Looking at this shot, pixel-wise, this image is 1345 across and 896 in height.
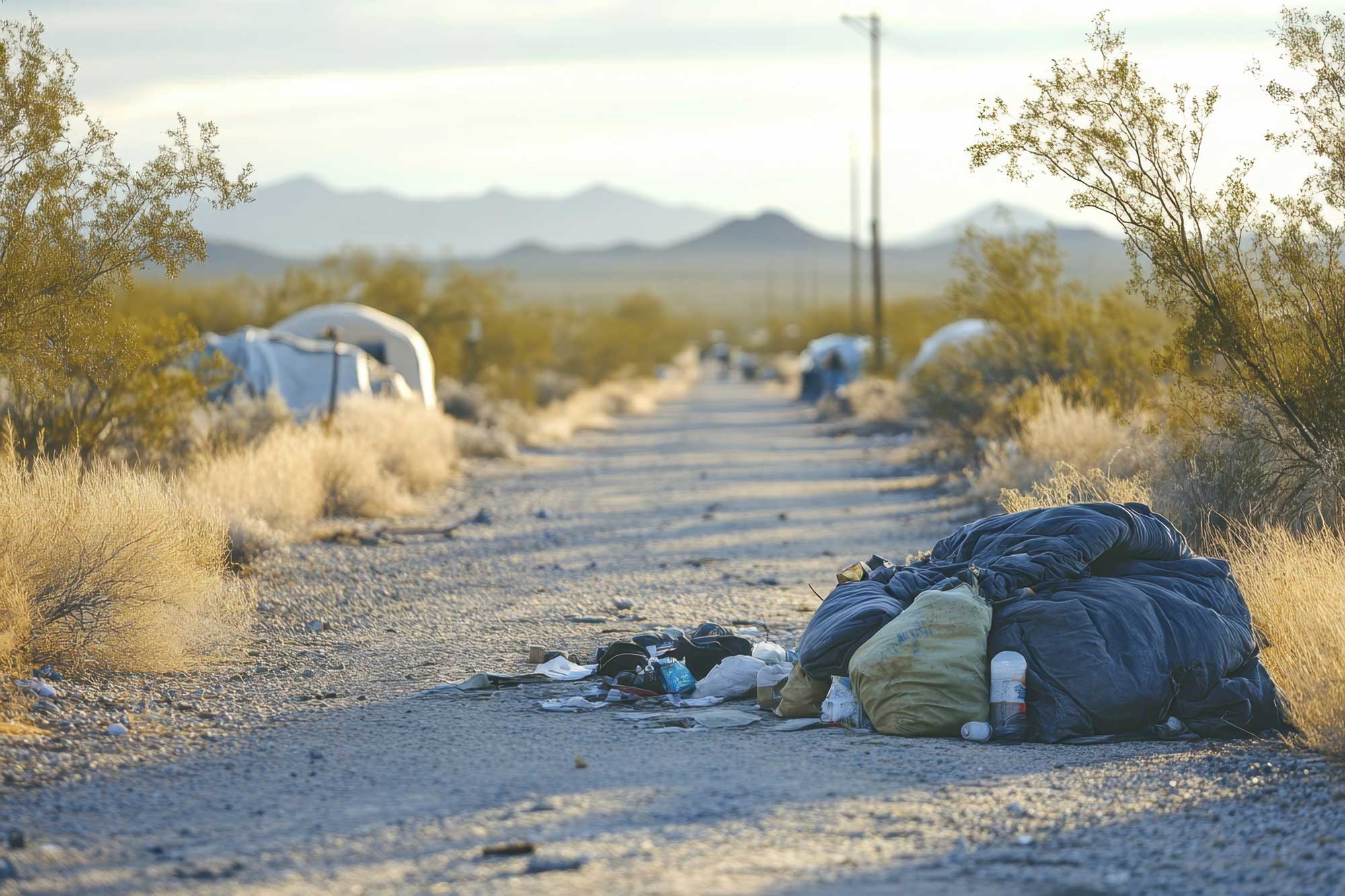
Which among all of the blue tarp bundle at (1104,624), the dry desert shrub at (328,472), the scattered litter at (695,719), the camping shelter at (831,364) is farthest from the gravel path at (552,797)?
the camping shelter at (831,364)

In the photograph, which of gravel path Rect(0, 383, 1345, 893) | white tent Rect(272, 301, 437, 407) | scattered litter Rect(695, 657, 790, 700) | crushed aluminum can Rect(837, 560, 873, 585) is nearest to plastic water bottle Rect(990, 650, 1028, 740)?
gravel path Rect(0, 383, 1345, 893)

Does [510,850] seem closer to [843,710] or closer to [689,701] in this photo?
[843,710]

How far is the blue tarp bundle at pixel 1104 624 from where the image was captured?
6.74m

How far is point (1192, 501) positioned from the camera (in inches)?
408

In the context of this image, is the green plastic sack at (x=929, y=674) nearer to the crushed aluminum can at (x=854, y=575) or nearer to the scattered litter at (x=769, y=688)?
the scattered litter at (x=769, y=688)

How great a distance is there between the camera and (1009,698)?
6781 millimetres

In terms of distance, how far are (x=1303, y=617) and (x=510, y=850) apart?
4.44m

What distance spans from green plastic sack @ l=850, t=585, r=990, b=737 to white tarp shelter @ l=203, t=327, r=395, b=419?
16.7 metres

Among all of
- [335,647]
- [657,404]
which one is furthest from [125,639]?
[657,404]

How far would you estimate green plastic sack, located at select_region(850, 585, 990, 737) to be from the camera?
6848 millimetres

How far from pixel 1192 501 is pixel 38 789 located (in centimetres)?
813

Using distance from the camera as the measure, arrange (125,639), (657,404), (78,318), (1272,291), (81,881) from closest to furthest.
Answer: (81,881) → (125,639) → (78,318) → (1272,291) → (657,404)

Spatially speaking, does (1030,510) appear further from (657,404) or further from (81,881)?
(657,404)

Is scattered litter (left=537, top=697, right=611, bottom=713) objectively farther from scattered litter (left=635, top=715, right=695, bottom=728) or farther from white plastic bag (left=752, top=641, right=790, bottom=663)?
white plastic bag (left=752, top=641, right=790, bottom=663)
